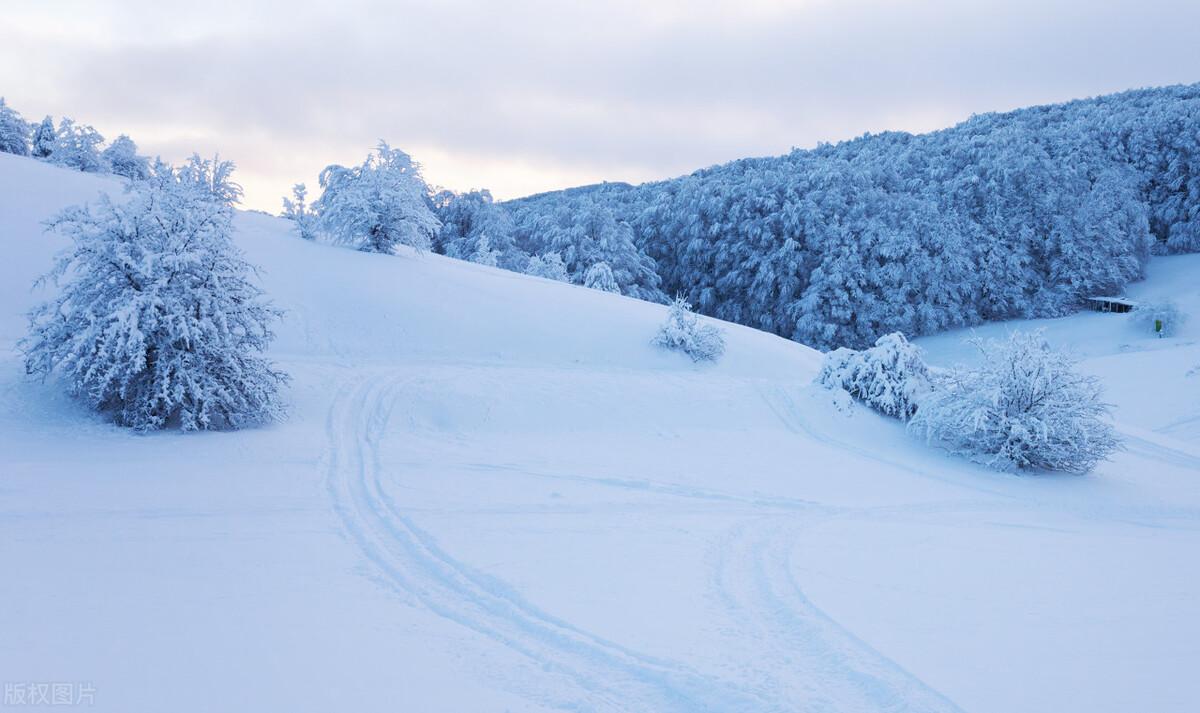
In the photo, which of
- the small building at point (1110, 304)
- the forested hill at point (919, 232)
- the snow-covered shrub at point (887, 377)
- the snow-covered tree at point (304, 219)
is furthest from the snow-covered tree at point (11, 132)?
the small building at point (1110, 304)

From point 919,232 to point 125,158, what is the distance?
116ft

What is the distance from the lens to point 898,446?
12.8 metres

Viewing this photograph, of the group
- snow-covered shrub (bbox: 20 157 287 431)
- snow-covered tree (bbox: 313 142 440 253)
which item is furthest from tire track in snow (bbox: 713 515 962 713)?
snow-covered tree (bbox: 313 142 440 253)

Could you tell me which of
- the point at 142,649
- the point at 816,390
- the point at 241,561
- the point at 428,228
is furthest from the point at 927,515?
the point at 428,228

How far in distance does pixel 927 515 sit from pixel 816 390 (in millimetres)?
5565

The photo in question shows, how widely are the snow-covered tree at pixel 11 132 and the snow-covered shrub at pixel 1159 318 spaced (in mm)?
43881

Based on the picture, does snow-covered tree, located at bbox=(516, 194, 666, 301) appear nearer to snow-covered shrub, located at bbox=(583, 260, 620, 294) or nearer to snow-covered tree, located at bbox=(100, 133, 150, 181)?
snow-covered shrub, located at bbox=(583, 260, 620, 294)

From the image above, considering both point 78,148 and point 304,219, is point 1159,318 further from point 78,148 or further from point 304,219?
point 78,148

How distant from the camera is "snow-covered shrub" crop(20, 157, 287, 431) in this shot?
9.64 meters

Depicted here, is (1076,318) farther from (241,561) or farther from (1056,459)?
(241,561)

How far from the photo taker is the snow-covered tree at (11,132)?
2612 cm

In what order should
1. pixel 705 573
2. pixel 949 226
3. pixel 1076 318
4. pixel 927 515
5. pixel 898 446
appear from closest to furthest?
pixel 705 573 → pixel 927 515 → pixel 898 446 → pixel 1076 318 → pixel 949 226

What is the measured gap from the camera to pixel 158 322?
989 cm

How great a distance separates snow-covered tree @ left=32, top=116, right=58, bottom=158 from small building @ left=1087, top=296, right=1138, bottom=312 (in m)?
46.8
